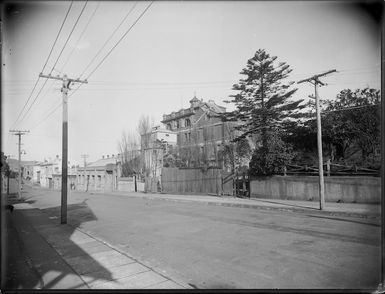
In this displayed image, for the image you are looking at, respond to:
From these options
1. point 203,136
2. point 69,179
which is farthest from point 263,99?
point 69,179

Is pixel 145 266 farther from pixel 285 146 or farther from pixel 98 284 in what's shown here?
pixel 285 146

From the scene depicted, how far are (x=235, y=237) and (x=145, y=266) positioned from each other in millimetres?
3526

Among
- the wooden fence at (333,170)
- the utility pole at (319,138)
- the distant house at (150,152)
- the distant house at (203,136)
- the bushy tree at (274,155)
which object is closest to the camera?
the utility pole at (319,138)

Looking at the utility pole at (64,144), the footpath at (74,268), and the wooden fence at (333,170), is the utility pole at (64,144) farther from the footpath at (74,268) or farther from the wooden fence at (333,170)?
the wooden fence at (333,170)

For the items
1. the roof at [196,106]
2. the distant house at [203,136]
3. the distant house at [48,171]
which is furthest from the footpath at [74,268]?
the distant house at [48,171]

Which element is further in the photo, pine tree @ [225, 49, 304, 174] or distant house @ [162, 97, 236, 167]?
distant house @ [162, 97, 236, 167]

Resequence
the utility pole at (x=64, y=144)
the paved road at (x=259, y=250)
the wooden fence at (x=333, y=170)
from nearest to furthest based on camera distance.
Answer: the paved road at (x=259, y=250) → the utility pole at (x=64, y=144) → the wooden fence at (x=333, y=170)

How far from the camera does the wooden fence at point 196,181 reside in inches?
902

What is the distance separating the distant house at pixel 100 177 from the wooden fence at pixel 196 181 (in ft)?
54.3

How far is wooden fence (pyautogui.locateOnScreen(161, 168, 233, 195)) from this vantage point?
75.2ft

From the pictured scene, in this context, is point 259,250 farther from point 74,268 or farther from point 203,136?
point 203,136

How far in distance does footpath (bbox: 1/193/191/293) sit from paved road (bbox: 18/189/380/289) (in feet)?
1.62

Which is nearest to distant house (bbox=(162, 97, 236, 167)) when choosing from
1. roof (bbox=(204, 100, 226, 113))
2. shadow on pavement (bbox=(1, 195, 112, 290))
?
roof (bbox=(204, 100, 226, 113))

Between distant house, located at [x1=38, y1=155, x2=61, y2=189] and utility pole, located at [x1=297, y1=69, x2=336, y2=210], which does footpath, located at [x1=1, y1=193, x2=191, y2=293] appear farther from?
distant house, located at [x1=38, y1=155, x2=61, y2=189]
